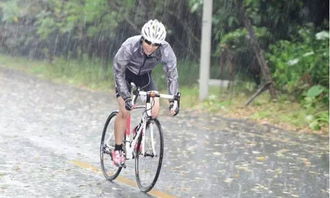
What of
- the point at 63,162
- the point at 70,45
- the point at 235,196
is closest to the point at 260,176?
the point at 235,196

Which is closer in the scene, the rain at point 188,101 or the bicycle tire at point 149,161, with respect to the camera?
the bicycle tire at point 149,161

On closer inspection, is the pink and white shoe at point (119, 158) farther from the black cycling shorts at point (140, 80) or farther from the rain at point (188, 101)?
the black cycling shorts at point (140, 80)

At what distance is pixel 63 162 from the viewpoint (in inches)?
337

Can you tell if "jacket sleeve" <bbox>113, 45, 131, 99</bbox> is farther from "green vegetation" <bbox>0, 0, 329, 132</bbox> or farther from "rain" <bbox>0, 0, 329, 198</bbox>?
"green vegetation" <bbox>0, 0, 329, 132</bbox>

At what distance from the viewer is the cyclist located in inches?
261

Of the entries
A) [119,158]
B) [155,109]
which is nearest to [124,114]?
[155,109]

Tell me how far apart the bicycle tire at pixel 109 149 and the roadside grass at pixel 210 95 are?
5.42 m

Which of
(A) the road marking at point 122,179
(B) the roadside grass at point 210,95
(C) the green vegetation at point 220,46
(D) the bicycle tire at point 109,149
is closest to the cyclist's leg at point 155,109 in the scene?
(D) the bicycle tire at point 109,149

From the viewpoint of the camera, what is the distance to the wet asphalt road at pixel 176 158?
24.1ft

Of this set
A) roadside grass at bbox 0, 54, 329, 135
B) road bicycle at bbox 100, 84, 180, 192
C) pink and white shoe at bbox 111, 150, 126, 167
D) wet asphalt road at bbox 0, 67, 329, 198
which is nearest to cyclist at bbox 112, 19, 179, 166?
road bicycle at bbox 100, 84, 180, 192

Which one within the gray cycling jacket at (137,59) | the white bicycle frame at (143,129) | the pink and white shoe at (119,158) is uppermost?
the gray cycling jacket at (137,59)

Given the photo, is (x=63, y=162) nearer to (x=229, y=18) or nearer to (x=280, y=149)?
(x=280, y=149)

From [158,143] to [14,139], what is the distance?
3.97m

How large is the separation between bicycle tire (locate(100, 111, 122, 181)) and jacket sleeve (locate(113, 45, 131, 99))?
30.2 inches
